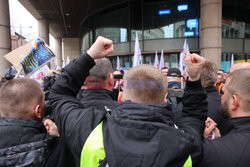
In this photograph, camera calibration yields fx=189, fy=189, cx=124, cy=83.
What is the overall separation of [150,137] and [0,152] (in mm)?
984

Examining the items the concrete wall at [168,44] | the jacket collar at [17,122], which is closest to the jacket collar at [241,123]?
the jacket collar at [17,122]

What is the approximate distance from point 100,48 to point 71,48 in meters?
37.0

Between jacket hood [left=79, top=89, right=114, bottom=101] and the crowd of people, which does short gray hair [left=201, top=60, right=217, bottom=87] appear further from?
jacket hood [left=79, top=89, right=114, bottom=101]

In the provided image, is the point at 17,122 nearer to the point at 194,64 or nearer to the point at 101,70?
the point at 101,70

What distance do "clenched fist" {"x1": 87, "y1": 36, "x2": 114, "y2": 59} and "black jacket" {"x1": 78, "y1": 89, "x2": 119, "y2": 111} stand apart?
710mm

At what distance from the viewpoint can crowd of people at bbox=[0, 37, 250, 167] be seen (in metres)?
0.98

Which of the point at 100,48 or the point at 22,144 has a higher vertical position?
the point at 100,48

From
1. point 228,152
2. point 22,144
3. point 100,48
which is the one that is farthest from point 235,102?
point 22,144

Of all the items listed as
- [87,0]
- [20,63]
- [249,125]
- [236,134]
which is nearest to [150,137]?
[236,134]

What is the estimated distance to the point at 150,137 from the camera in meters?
0.98

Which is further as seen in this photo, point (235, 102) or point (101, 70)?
point (101, 70)

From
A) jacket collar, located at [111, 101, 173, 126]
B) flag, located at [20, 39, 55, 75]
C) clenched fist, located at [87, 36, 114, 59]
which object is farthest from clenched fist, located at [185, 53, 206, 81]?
flag, located at [20, 39, 55, 75]

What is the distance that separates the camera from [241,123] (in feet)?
4.61

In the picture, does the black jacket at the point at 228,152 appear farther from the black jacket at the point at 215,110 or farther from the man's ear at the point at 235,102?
the black jacket at the point at 215,110
